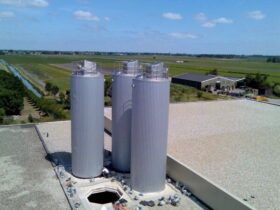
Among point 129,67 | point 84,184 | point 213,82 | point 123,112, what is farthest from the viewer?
point 213,82

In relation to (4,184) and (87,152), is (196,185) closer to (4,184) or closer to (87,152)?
(87,152)

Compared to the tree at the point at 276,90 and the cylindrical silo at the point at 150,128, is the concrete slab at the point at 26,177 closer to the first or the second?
the cylindrical silo at the point at 150,128

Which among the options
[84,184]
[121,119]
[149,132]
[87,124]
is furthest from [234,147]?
[84,184]

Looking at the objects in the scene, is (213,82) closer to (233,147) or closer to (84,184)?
(233,147)

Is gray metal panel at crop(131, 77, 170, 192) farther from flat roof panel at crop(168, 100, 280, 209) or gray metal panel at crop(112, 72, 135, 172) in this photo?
flat roof panel at crop(168, 100, 280, 209)

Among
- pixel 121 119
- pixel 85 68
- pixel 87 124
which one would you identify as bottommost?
pixel 87 124

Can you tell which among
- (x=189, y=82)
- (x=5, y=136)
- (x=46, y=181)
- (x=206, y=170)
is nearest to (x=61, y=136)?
(x=5, y=136)
